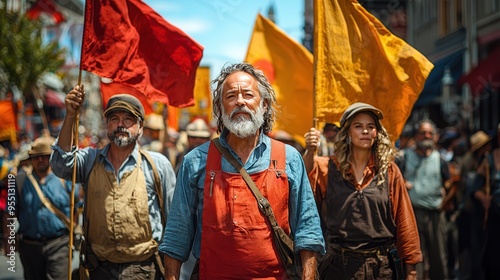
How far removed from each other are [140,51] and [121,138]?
1101 millimetres

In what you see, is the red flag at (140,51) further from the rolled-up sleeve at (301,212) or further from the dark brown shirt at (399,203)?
the rolled-up sleeve at (301,212)

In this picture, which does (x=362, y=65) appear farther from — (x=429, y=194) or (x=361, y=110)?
(x=429, y=194)

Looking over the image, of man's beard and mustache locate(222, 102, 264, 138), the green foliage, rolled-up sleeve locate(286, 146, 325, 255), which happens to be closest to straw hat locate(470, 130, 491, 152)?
rolled-up sleeve locate(286, 146, 325, 255)

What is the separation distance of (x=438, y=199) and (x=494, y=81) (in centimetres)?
770

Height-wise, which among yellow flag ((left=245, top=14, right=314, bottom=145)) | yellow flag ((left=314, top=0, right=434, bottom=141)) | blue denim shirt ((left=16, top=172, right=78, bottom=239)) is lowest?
blue denim shirt ((left=16, top=172, right=78, bottom=239))

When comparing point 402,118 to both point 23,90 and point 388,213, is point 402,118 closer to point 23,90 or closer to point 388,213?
point 388,213

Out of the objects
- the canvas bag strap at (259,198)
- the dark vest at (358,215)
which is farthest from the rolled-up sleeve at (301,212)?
the dark vest at (358,215)

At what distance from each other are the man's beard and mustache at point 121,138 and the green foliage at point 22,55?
1806 cm

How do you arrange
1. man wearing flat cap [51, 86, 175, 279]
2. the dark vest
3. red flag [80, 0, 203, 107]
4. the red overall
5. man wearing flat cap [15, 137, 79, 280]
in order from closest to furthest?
1. the red overall
2. the dark vest
3. man wearing flat cap [51, 86, 175, 279]
4. red flag [80, 0, 203, 107]
5. man wearing flat cap [15, 137, 79, 280]

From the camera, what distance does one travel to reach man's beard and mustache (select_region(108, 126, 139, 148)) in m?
5.45

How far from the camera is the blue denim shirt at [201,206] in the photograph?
13.4 ft

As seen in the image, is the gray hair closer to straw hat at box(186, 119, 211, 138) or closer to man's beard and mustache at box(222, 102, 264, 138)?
man's beard and mustache at box(222, 102, 264, 138)

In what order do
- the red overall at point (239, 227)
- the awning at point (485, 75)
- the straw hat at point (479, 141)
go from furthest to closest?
the awning at point (485, 75)
the straw hat at point (479, 141)
the red overall at point (239, 227)

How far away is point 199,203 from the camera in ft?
13.6
